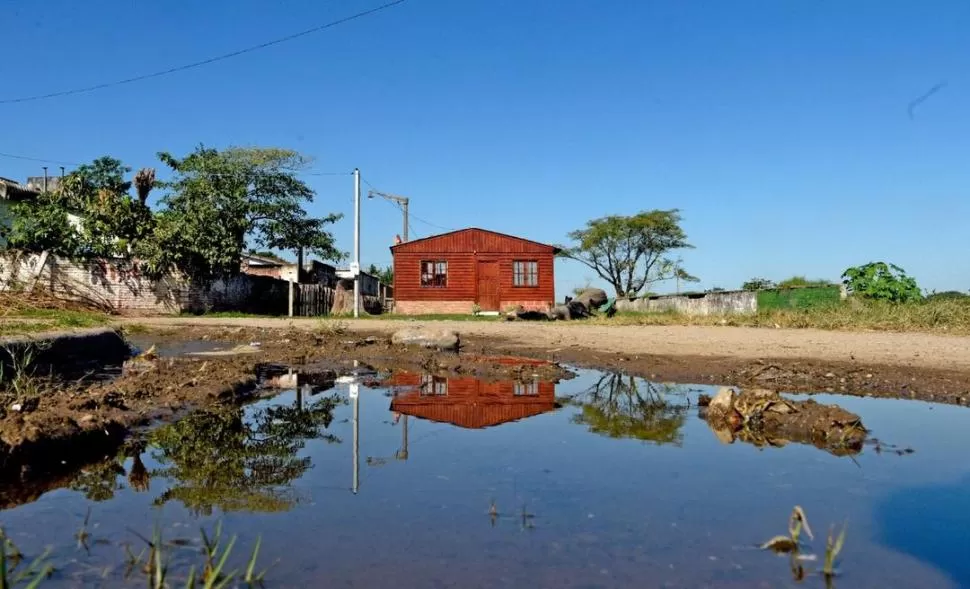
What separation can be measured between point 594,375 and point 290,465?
5455 mm

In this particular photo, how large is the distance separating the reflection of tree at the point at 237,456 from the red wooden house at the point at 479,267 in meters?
27.8

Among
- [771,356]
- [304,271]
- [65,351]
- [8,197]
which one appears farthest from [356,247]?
[771,356]

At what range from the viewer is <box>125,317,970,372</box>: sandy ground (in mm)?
9586

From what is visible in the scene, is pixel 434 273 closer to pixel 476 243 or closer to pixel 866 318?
pixel 476 243

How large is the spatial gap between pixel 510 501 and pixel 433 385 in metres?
4.43

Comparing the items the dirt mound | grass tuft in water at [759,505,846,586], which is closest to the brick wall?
the dirt mound

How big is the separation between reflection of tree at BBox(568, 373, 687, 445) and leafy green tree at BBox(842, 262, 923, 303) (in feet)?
51.5

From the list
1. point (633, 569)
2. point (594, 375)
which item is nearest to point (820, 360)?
point (594, 375)

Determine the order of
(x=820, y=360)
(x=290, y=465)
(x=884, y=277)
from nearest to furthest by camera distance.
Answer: (x=290, y=465), (x=820, y=360), (x=884, y=277)

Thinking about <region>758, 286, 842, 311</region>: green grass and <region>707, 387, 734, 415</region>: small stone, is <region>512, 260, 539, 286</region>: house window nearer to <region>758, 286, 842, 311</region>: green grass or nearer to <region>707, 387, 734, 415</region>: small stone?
<region>758, 286, 842, 311</region>: green grass

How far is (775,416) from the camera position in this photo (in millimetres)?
5352

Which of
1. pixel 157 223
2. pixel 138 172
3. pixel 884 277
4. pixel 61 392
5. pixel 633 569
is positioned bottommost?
pixel 633 569

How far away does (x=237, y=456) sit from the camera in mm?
4273

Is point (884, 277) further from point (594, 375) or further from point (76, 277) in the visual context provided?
point (76, 277)
